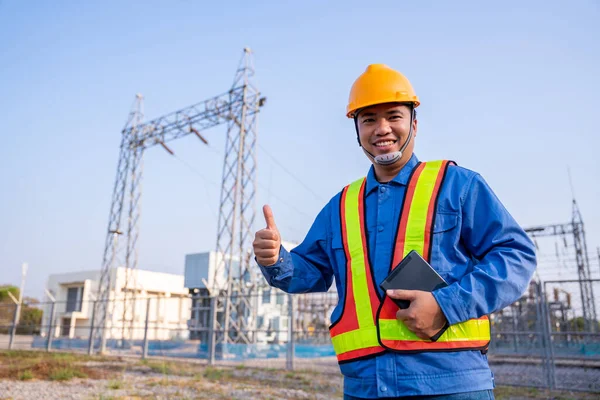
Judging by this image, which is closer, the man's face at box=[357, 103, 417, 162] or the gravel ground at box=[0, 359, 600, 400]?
the man's face at box=[357, 103, 417, 162]

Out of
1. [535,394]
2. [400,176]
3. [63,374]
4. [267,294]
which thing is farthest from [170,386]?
[400,176]

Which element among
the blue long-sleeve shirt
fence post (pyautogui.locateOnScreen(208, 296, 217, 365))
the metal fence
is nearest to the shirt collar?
the blue long-sleeve shirt

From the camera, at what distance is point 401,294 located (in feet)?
4.50

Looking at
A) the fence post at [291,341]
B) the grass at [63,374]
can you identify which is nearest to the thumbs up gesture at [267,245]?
the grass at [63,374]

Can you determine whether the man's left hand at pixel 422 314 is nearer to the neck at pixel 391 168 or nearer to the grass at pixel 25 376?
the neck at pixel 391 168

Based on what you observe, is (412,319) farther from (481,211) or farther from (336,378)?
(336,378)

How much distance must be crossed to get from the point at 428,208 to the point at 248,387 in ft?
21.5

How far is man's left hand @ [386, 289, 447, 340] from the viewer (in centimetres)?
134

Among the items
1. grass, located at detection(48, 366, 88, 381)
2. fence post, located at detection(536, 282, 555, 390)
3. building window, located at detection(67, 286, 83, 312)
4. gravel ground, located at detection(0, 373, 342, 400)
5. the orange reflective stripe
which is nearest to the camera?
the orange reflective stripe

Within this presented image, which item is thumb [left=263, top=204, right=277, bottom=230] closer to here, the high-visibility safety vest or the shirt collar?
the high-visibility safety vest

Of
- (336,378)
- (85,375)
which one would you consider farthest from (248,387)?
(85,375)

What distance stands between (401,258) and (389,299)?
138 millimetres

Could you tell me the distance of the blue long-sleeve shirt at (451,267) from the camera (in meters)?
1.36

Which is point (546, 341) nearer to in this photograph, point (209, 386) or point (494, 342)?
point (209, 386)
